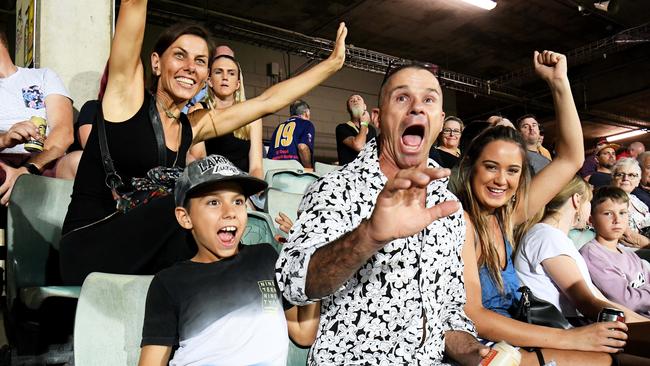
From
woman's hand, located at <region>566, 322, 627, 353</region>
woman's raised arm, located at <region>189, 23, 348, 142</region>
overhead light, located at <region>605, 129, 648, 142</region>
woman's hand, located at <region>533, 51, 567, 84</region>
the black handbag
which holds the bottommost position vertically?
woman's hand, located at <region>566, 322, 627, 353</region>

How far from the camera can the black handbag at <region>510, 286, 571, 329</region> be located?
70.3 inches

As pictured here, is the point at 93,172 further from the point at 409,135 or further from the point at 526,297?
the point at 526,297

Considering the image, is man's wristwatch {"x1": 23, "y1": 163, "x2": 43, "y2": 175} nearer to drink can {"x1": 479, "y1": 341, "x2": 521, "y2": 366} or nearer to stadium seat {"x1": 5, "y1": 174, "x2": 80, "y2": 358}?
stadium seat {"x1": 5, "y1": 174, "x2": 80, "y2": 358}

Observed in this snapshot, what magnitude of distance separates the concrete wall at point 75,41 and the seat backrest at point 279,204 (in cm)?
158

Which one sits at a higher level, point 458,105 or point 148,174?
point 458,105

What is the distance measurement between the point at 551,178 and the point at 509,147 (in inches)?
14.1

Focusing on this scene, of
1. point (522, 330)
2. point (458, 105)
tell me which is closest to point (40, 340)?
point (522, 330)

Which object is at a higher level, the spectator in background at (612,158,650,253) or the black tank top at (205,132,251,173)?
the black tank top at (205,132,251,173)

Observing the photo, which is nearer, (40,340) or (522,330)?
(522,330)

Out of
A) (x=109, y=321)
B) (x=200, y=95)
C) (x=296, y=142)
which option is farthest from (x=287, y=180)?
(x=109, y=321)

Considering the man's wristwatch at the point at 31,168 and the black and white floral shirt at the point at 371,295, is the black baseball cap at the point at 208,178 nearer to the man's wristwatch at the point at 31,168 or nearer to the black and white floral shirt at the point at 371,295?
the black and white floral shirt at the point at 371,295

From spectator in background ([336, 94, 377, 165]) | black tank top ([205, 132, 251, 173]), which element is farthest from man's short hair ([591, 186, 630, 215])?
spectator in background ([336, 94, 377, 165])

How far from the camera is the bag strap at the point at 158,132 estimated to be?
73.9 inches

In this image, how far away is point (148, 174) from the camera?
182 centimetres
